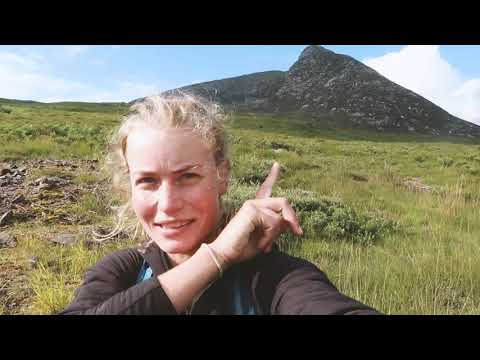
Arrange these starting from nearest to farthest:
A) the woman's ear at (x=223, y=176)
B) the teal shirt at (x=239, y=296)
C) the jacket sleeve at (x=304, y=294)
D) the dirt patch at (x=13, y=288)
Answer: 1. the jacket sleeve at (x=304, y=294)
2. the teal shirt at (x=239, y=296)
3. the woman's ear at (x=223, y=176)
4. the dirt patch at (x=13, y=288)

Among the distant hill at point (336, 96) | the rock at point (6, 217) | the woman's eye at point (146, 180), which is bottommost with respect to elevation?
the rock at point (6, 217)

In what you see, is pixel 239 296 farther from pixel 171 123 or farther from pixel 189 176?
pixel 171 123

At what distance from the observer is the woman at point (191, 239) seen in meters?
1.49

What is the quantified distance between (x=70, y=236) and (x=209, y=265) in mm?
1149

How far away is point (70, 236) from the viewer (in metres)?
2.38

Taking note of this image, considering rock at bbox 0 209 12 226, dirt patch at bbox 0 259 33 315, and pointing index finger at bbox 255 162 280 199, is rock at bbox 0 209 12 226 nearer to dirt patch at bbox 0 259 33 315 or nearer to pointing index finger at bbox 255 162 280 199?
dirt patch at bbox 0 259 33 315

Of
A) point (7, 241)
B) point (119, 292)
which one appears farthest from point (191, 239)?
point (7, 241)

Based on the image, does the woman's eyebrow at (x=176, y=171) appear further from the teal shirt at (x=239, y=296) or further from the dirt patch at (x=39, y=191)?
the dirt patch at (x=39, y=191)

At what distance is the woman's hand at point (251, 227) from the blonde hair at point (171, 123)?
1.07ft

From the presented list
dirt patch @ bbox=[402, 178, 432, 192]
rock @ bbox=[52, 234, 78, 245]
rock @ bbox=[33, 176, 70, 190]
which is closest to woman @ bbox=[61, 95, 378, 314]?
rock @ bbox=[52, 234, 78, 245]

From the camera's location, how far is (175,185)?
1.68m

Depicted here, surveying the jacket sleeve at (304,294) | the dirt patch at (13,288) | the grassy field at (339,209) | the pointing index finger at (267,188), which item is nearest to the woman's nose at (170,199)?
the pointing index finger at (267,188)
